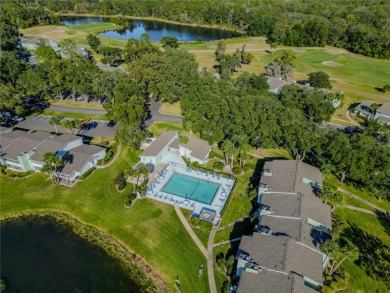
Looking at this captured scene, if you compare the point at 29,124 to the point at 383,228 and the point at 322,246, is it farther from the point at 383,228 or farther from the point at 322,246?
the point at 383,228

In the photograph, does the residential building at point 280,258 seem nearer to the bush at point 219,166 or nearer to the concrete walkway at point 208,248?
the concrete walkway at point 208,248

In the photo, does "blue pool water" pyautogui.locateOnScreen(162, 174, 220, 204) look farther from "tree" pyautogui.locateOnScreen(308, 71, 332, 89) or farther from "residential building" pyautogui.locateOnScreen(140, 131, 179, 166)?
"tree" pyautogui.locateOnScreen(308, 71, 332, 89)

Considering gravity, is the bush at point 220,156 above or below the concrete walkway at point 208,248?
above

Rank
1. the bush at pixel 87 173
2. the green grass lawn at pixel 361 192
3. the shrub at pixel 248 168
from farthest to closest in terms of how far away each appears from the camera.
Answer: the shrub at pixel 248 168, the bush at pixel 87 173, the green grass lawn at pixel 361 192

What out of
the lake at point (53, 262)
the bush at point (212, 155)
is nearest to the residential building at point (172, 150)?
the bush at point (212, 155)

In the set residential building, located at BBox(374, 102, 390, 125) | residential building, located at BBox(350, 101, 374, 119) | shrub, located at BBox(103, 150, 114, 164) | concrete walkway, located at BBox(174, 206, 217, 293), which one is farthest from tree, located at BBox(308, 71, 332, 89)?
shrub, located at BBox(103, 150, 114, 164)

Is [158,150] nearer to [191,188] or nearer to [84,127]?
[191,188]
